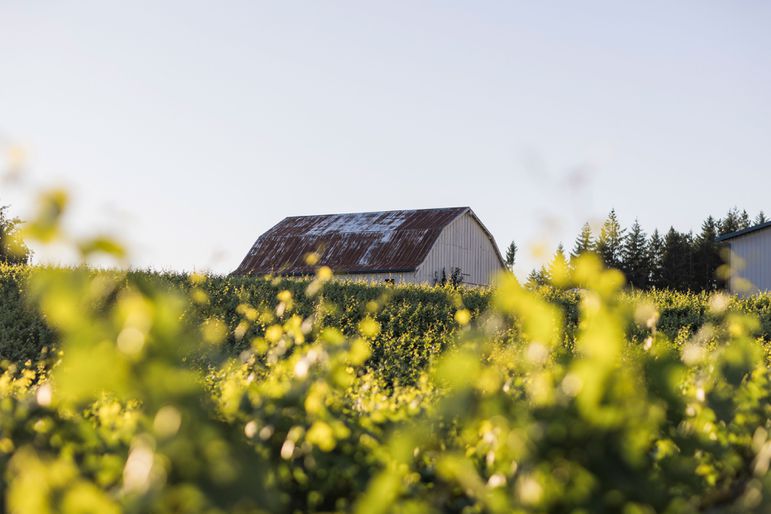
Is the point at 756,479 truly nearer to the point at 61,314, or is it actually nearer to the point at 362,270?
the point at 61,314

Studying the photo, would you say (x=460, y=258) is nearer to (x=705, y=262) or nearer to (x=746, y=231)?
(x=746, y=231)

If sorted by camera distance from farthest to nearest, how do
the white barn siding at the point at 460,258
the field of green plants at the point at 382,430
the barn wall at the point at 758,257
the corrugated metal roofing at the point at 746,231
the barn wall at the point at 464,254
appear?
the barn wall at the point at 464,254
the white barn siding at the point at 460,258
the corrugated metal roofing at the point at 746,231
the barn wall at the point at 758,257
the field of green plants at the point at 382,430

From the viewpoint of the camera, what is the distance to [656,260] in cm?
6469

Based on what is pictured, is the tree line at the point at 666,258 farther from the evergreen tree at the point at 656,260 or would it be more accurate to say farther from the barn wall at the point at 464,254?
the barn wall at the point at 464,254

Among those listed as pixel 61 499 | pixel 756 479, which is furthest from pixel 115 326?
pixel 756 479

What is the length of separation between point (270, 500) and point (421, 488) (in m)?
0.81

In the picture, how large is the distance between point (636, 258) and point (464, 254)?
35582mm

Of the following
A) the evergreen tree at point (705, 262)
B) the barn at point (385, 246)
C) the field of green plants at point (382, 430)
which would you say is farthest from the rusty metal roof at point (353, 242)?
the evergreen tree at point (705, 262)

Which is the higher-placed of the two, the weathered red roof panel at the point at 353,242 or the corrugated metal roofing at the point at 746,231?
the weathered red roof panel at the point at 353,242

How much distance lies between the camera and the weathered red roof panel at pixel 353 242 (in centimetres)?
3095

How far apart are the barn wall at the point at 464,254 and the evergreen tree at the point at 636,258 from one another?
2946cm

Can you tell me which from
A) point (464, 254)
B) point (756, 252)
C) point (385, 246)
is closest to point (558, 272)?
point (756, 252)

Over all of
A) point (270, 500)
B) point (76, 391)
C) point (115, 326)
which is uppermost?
point (115, 326)

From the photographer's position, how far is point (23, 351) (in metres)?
12.9
